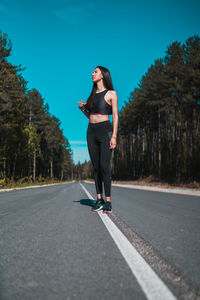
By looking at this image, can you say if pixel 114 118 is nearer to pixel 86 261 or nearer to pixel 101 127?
pixel 101 127

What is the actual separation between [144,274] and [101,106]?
316 centimetres

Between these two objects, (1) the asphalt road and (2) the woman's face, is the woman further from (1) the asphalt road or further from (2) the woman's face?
(1) the asphalt road

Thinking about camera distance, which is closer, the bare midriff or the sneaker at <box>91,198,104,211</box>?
the sneaker at <box>91,198,104,211</box>

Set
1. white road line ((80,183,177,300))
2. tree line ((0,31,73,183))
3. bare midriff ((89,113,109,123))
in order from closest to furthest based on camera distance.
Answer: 1. white road line ((80,183,177,300))
2. bare midriff ((89,113,109,123))
3. tree line ((0,31,73,183))

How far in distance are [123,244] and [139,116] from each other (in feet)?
126

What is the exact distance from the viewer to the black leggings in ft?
12.6

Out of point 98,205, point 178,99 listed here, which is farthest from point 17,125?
point 98,205

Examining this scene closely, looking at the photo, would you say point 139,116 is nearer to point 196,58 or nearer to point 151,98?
point 151,98

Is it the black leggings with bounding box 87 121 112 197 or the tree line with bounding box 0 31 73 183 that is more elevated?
the tree line with bounding box 0 31 73 183

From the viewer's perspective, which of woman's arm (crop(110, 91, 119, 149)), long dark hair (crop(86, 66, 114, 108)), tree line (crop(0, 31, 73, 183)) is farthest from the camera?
tree line (crop(0, 31, 73, 183))

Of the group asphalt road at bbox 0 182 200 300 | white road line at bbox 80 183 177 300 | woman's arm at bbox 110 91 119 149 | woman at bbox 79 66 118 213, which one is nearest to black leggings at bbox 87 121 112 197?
woman at bbox 79 66 118 213

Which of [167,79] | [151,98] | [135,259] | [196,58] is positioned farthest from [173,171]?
[135,259]

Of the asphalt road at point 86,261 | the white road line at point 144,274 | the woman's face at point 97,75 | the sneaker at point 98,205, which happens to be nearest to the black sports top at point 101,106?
the woman's face at point 97,75

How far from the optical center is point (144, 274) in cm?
123
